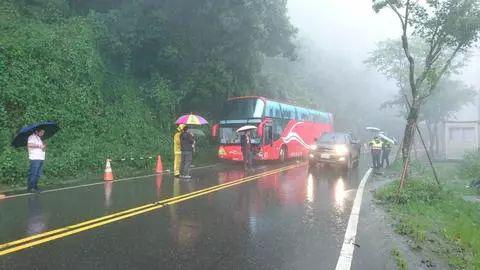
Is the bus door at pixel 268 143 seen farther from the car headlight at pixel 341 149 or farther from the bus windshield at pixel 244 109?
the car headlight at pixel 341 149

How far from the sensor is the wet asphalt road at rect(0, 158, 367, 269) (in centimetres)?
571

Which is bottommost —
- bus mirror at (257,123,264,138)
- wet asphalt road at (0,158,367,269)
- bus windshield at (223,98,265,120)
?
wet asphalt road at (0,158,367,269)

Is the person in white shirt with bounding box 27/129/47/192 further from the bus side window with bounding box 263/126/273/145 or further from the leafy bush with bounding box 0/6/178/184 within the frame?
the bus side window with bounding box 263/126/273/145

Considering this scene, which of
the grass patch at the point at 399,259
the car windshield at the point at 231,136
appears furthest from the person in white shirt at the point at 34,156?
the car windshield at the point at 231,136

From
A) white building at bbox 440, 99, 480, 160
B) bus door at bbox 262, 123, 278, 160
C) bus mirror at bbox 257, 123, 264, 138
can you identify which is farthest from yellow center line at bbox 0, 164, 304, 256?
white building at bbox 440, 99, 480, 160

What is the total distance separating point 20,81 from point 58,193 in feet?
25.7

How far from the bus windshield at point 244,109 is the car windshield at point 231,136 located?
59 centimetres

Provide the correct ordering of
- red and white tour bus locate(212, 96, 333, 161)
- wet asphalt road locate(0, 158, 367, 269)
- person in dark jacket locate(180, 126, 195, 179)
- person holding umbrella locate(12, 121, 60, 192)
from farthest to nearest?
red and white tour bus locate(212, 96, 333, 161), person in dark jacket locate(180, 126, 195, 179), person holding umbrella locate(12, 121, 60, 192), wet asphalt road locate(0, 158, 367, 269)

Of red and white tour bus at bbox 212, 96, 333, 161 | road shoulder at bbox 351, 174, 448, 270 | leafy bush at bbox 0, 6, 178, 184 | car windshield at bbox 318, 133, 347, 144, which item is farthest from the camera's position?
red and white tour bus at bbox 212, 96, 333, 161

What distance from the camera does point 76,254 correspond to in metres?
5.87

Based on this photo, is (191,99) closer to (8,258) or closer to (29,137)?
(29,137)

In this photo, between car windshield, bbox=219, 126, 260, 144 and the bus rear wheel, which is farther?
the bus rear wheel

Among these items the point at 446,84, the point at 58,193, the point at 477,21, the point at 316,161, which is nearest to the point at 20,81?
the point at 58,193

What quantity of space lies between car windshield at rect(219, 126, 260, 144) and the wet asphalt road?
934 centimetres
